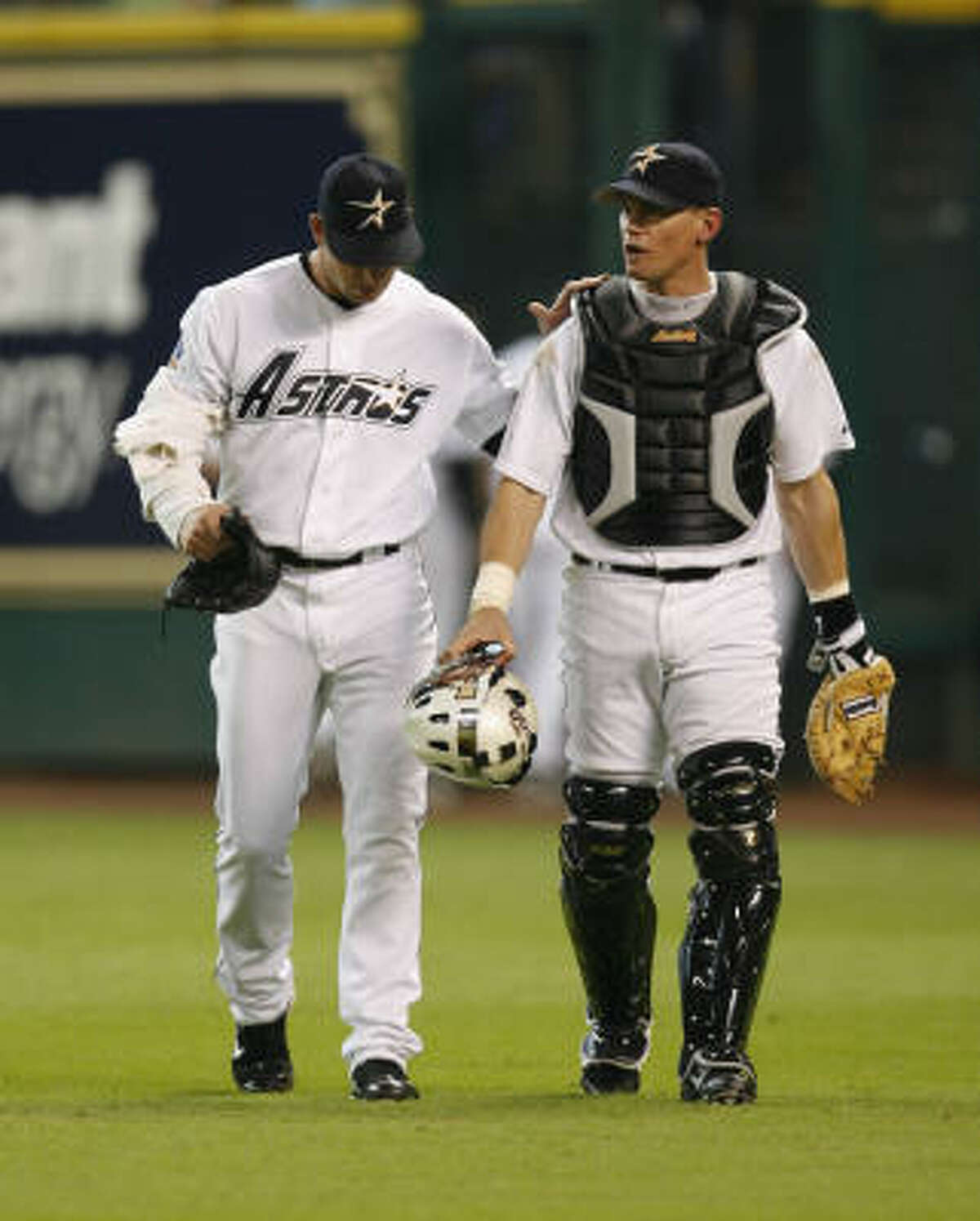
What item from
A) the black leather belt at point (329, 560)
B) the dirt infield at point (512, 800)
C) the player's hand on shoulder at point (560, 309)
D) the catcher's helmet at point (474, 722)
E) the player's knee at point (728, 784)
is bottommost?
the dirt infield at point (512, 800)

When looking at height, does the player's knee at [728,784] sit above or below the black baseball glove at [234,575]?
below

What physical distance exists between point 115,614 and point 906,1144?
1131cm

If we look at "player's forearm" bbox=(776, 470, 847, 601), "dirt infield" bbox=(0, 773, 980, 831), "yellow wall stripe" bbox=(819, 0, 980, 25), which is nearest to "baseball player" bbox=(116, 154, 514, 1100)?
"player's forearm" bbox=(776, 470, 847, 601)

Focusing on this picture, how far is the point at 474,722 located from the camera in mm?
7527

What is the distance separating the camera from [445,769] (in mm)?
7570

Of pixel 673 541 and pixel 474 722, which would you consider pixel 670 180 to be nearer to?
pixel 673 541

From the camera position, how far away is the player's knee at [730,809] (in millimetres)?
7809

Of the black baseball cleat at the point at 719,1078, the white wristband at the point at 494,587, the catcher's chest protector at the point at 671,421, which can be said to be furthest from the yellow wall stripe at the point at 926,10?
the black baseball cleat at the point at 719,1078

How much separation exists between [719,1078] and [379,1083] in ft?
2.54

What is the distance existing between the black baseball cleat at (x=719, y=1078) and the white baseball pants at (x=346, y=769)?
2.17ft

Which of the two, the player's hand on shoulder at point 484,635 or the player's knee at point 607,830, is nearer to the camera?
the player's hand on shoulder at point 484,635

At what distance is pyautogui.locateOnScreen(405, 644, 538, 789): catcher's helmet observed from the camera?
7535 millimetres

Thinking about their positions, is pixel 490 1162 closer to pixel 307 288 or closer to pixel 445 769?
pixel 445 769

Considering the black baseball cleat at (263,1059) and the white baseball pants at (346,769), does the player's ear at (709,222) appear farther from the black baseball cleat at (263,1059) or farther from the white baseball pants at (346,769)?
the black baseball cleat at (263,1059)
